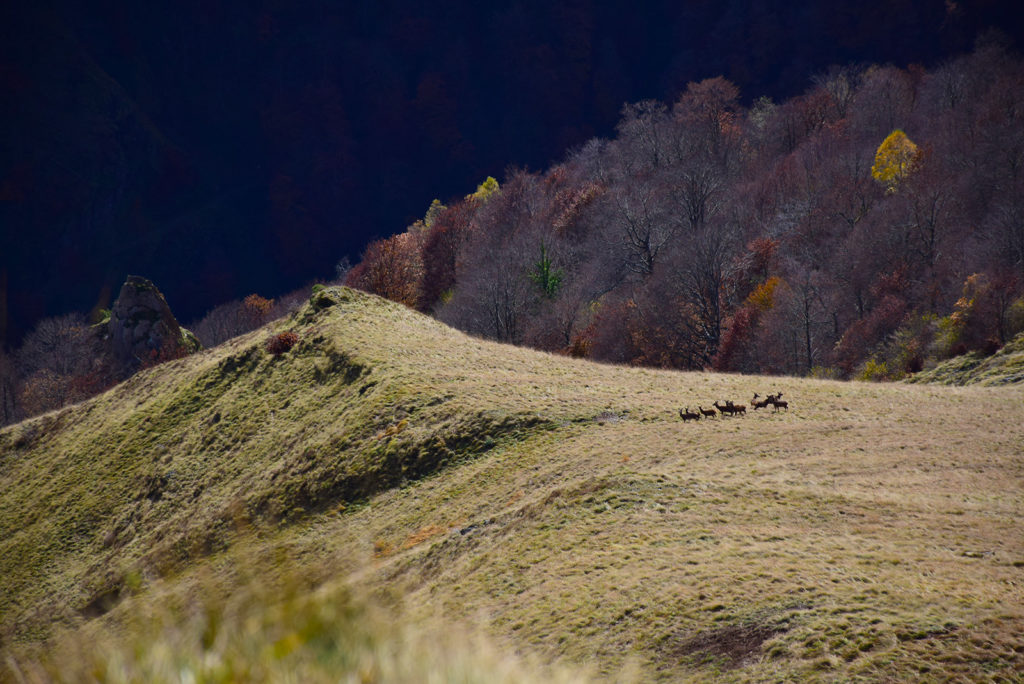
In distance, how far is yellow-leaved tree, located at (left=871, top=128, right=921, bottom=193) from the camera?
7838 cm

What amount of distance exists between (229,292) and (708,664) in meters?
182

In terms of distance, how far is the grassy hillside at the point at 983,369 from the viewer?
29797 millimetres

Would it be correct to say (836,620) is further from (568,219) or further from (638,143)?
(638,143)

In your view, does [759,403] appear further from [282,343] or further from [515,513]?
[282,343]

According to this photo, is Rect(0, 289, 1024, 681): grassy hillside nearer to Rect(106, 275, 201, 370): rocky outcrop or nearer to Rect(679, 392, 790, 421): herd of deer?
Rect(679, 392, 790, 421): herd of deer

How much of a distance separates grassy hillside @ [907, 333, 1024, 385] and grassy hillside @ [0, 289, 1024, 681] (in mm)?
5205

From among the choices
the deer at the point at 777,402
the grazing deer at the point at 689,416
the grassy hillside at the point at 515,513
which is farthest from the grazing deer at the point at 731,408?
the deer at the point at 777,402

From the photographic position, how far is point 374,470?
2419 cm

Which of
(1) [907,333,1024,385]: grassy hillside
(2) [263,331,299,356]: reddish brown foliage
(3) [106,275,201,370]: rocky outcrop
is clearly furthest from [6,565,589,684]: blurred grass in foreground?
(3) [106,275,201,370]: rocky outcrop

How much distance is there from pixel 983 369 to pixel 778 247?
46.5 meters

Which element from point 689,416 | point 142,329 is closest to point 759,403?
point 689,416

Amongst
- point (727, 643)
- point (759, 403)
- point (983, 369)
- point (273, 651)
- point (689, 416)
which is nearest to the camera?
point (273, 651)

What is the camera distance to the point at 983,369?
3269 centimetres

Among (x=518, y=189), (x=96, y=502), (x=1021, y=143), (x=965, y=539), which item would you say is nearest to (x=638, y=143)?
(x=518, y=189)
